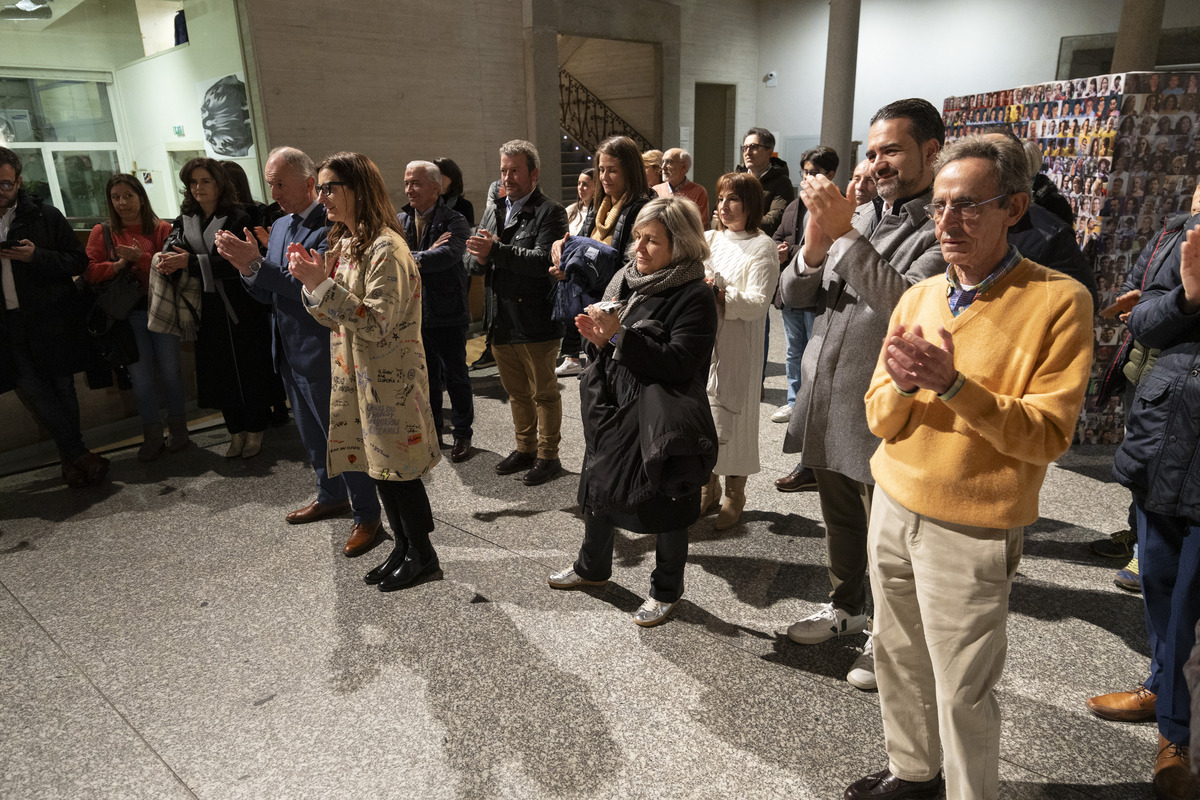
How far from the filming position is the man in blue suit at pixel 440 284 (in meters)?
4.08

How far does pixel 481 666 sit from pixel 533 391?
1896 millimetres

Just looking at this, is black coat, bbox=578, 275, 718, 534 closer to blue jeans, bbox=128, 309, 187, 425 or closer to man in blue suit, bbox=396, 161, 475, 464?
man in blue suit, bbox=396, 161, 475, 464

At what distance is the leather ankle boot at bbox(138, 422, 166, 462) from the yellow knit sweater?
462 cm

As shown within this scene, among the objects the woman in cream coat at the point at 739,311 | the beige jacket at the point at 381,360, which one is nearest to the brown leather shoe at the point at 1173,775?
the woman in cream coat at the point at 739,311

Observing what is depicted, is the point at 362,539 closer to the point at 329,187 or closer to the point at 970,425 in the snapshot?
the point at 329,187

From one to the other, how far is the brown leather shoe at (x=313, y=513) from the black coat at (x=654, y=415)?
1804 mm

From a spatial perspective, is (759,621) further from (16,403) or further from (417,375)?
(16,403)

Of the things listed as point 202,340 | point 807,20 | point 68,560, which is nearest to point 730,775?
point 68,560

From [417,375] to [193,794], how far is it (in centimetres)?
153

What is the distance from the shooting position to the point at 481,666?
8.83ft

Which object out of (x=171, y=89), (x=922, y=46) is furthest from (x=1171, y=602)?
(x=922, y=46)

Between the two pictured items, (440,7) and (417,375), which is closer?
(417,375)

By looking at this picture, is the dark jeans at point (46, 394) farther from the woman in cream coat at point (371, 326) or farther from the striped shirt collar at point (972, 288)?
the striped shirt collar at point (972, 288)

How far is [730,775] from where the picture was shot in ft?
7.08
